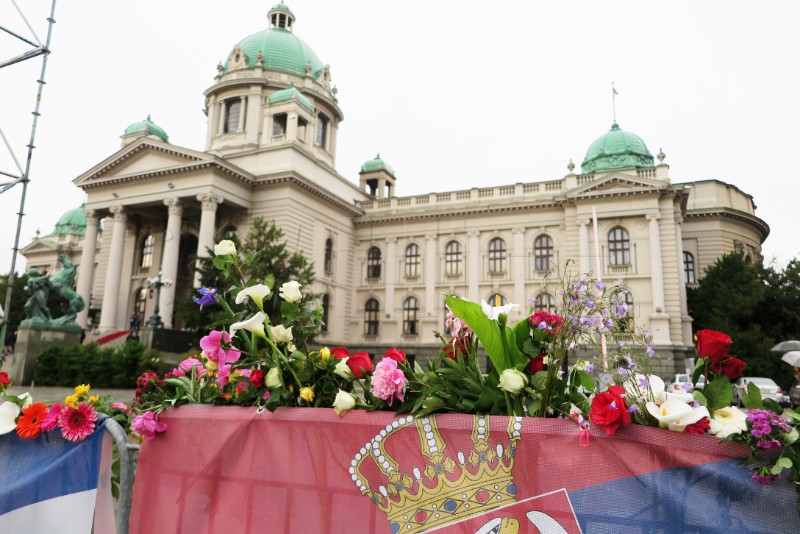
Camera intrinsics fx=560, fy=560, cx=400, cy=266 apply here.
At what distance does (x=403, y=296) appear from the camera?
3678 cm

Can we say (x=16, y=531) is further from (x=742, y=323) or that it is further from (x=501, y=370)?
(x=742, y=323)

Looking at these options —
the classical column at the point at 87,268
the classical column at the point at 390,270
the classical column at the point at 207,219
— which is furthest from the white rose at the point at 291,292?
the classical column at the point at 87,268

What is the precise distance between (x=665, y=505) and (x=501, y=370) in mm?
861

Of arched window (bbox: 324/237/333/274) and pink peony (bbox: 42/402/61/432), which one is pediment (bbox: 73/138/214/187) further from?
pink peony (bbox: 42/402/61/432)

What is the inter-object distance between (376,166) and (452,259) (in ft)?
41.1

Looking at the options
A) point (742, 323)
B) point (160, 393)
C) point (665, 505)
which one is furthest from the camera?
point (742, 323)

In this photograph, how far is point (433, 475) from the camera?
2.58m

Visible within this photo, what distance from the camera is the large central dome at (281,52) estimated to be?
137 feet

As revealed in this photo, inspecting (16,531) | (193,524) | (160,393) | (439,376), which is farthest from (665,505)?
(16,531)

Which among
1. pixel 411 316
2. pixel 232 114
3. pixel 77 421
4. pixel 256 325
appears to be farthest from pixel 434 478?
pixel 232 114

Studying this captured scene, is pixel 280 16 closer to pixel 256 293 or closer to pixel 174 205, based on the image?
pixel 174 205

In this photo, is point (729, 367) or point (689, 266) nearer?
point (729, 367)

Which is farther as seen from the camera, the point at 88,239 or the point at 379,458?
the point at 88,239

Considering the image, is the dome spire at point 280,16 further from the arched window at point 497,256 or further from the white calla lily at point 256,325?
the white calla lily at point 256,325
